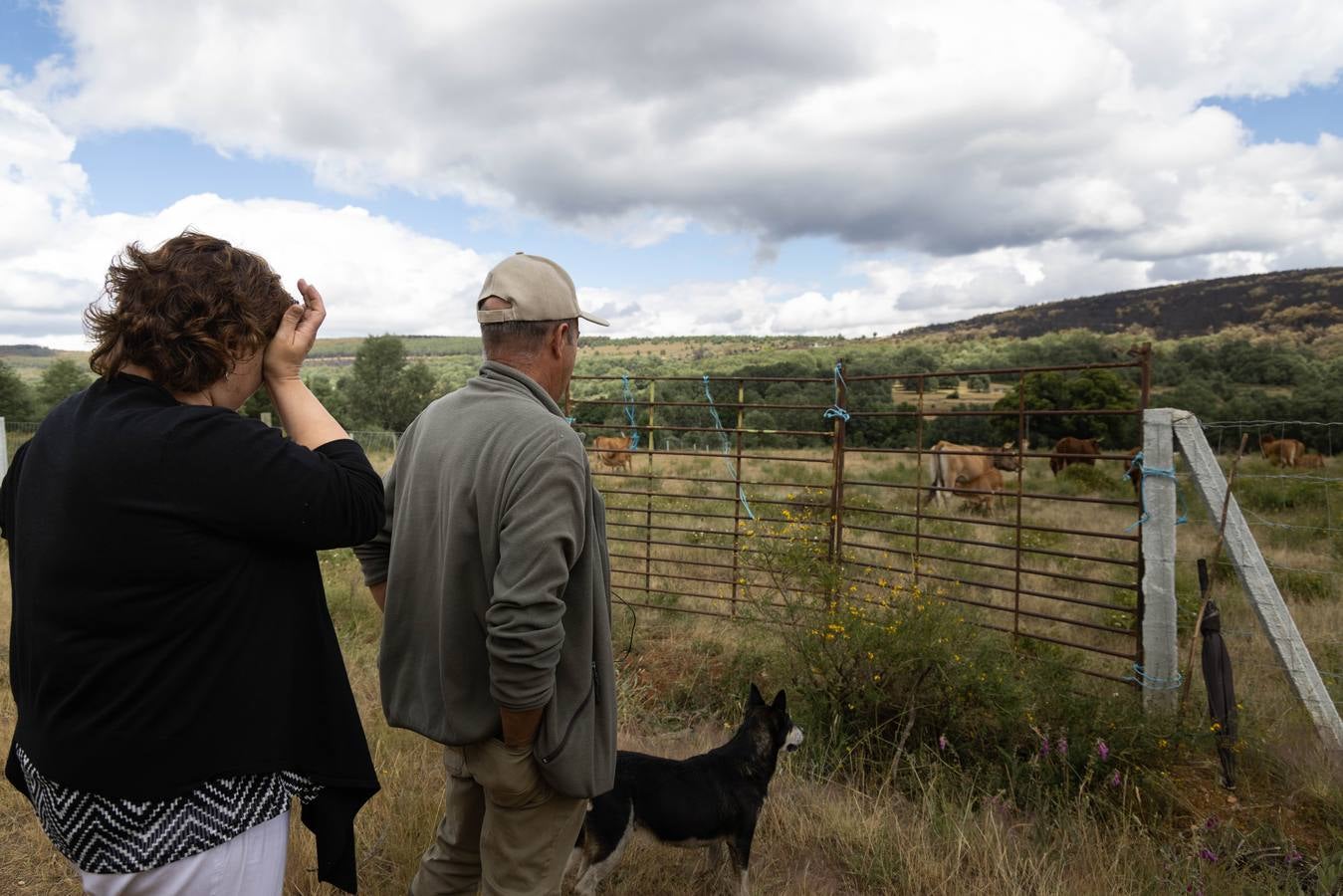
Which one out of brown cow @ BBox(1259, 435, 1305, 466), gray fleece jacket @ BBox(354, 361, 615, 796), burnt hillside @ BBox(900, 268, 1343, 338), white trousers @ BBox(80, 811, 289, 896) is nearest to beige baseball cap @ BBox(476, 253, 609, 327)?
gray fleece jacket @ BBox(354, 361, 615, 796)

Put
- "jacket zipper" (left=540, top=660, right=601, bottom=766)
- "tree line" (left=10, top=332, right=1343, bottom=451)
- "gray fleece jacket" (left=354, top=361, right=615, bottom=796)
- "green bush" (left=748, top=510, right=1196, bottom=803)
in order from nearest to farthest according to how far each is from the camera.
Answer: "gray fleece jacket" (left=354, top=361, right=615, bottom=796) < "jacket zipper" (left=540, top=660, right=601, bottom=766) < "green bush" (left=748, top=510, right=1196, bottom=803) < "tree line" (left=10, top=332, right=1343, bottom=451)

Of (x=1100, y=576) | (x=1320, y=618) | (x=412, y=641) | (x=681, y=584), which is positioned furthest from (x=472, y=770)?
(x=1100, y=576)

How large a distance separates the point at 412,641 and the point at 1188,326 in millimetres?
77147

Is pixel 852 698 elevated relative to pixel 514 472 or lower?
lower

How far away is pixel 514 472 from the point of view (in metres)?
2.04

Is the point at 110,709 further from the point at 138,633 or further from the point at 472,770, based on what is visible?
the point at 472,770

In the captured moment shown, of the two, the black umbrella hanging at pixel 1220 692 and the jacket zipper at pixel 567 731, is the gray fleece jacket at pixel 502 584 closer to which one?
the jacket zipper at pixel 567 731

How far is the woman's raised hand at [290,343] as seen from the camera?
73.3 inches

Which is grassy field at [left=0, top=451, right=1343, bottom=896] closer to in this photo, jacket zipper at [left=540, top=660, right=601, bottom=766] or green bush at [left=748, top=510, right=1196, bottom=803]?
green bush at [left=748, top=510, right=1196, bottom=803]

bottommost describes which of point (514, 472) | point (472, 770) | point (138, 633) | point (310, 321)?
point (472, 770)

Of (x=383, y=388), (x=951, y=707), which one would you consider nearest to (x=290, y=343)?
(x=951, y=707)

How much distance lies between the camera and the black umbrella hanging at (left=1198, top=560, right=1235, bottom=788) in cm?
461

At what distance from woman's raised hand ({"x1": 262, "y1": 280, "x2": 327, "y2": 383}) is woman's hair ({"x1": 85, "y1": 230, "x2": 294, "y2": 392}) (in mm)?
66

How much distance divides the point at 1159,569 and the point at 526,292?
4871mm
